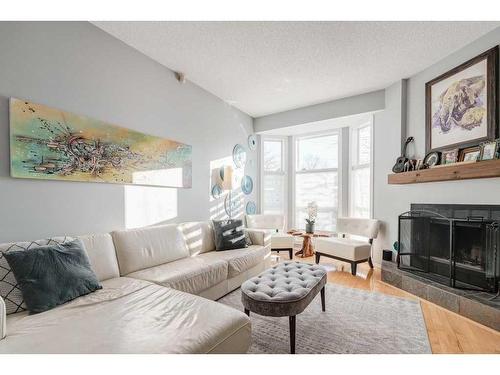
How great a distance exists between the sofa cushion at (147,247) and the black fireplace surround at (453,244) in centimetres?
283

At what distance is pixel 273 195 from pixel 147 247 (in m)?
3.15

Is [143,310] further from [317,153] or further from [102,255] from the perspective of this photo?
[317,153]

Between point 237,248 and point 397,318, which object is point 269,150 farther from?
point 397,318

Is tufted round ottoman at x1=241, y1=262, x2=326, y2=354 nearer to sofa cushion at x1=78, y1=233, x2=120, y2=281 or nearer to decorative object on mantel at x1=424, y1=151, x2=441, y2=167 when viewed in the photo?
sofa cushion at x1=78, y1=233, x2=120, y2=281

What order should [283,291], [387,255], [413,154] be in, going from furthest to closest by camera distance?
[387,255], [413,154], [283,291]

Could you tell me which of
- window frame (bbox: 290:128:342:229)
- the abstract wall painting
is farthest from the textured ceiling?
window frame (bbox: 290:128:342:229)

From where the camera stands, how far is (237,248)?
121 inches

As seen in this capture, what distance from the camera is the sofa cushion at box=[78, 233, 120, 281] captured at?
1918 mm

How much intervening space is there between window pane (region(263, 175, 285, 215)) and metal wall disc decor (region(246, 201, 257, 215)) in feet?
1.03

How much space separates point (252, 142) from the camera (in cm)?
477

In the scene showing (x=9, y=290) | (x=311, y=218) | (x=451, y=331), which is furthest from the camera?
(x=311, y=218)

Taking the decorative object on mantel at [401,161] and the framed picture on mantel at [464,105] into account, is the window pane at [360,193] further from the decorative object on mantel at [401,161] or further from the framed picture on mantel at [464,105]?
the framed picture on mantel at [464,105]

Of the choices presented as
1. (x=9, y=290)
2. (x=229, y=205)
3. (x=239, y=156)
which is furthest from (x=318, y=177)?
(x=9, y=290)

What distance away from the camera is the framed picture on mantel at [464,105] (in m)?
2.33
